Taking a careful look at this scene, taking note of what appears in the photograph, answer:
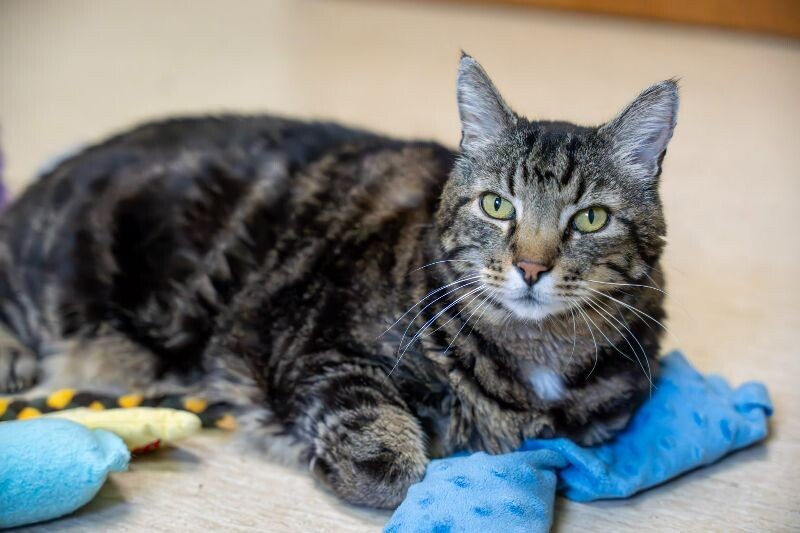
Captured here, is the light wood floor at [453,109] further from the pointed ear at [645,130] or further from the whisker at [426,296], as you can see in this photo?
the pointed ear at [645,130]

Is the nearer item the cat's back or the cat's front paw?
the cat's front paw

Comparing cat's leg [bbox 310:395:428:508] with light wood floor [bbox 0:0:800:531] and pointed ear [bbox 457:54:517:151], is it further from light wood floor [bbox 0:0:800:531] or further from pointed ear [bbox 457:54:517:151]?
pointed ear [bbox 457:54:517:151]

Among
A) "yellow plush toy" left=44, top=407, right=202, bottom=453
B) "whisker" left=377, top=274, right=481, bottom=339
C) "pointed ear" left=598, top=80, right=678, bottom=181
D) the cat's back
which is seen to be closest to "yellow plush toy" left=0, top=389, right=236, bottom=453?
"yellow plush toy" left=44, top=407, right=202, bottom=453

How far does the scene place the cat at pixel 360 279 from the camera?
1467 mm

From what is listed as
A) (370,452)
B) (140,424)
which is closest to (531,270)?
(370,452)

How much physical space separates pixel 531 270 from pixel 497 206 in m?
0.15

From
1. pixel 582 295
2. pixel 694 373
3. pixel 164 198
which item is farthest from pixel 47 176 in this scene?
Result: pixel 694 373

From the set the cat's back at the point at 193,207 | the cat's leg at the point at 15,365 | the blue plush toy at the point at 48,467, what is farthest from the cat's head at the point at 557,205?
the cat's leg at the point at 15,365

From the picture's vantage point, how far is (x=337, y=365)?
5.41ft

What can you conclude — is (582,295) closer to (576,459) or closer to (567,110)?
(576,459)

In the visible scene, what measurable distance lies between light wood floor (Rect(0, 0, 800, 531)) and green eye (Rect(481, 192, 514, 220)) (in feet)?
1.76

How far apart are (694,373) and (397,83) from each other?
113 inches

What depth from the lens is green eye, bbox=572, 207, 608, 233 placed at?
1444 mm

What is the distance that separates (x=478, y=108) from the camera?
1.54 m
